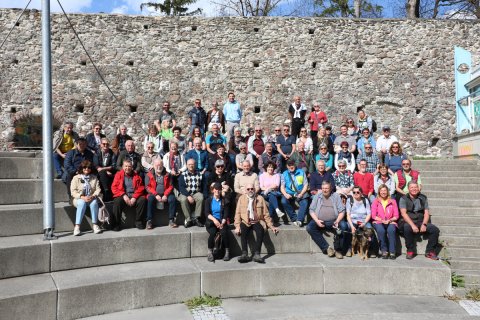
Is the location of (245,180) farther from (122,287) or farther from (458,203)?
(458,203)

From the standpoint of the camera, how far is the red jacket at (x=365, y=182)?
22.7 feet

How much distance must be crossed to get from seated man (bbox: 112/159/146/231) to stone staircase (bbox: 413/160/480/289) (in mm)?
4694

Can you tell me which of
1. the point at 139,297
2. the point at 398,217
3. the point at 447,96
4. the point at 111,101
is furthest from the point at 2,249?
the point at 447,96

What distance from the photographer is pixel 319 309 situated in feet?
16.4

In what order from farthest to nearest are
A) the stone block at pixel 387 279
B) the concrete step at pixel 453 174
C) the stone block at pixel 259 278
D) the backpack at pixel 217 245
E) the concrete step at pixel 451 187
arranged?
the concrete step at pixel 453 174 → the concrete step at pixel 451 187 → the backpack at pixel 217 245 → the stone block at pixel 387 279 → the stone block at pixel 259 278

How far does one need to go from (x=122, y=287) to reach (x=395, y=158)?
555 cm

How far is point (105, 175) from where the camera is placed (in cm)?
654

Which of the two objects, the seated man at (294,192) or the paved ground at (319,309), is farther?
the seated man at (294,192)

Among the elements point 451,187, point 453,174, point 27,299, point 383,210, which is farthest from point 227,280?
point 453,174

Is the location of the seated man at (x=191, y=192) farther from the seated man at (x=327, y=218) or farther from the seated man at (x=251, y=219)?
the seated man at (x=327, y=218)

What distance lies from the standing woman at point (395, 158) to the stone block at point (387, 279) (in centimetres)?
249

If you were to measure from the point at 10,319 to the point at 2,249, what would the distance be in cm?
90

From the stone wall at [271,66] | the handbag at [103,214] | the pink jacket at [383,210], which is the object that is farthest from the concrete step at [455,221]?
the stone wall at [271,66]

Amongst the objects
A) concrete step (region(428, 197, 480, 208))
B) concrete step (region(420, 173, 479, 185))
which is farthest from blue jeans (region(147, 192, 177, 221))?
concrete step (region(420, 173, 479, 185))
